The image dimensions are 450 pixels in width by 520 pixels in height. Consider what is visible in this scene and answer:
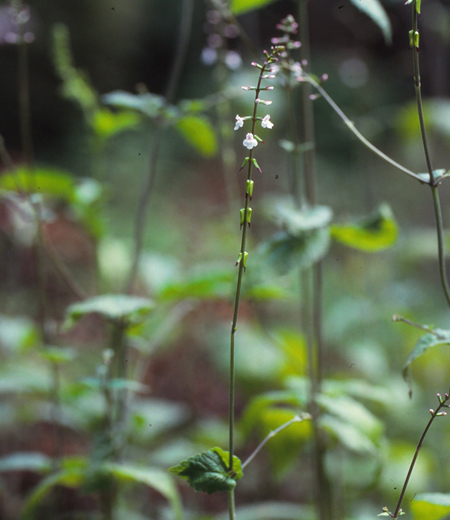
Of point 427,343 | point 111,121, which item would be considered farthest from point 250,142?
point 111,121

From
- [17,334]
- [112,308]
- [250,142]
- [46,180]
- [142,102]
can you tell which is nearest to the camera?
[250,142]

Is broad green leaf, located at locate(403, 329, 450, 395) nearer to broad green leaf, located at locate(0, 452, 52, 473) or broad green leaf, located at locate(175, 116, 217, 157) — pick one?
broad green leaf, located at locate(175, 116, 217, 157)

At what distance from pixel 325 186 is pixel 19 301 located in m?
1.96

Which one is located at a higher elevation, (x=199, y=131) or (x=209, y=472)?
(x=199, y=131)

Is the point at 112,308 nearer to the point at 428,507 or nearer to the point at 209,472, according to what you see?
the point at 209,472

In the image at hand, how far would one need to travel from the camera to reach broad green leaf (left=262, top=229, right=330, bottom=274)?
34.9 inches

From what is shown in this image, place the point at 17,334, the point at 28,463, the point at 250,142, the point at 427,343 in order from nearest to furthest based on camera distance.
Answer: the point at 250,142 < the point at 427,343 < the point at 28,463 < the point at 17,334

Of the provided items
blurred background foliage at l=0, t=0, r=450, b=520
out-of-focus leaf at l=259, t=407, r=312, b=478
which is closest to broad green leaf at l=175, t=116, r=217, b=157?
blurred background foliage at l=0, t=0, r=450, b=520

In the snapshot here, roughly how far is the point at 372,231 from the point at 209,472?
498mm

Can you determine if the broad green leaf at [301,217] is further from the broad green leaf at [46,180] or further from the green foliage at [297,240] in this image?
the broad green leaf at [46,180]

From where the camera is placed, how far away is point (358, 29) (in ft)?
6.85


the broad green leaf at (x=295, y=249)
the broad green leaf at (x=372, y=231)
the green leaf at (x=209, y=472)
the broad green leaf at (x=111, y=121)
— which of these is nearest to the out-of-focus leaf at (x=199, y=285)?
the broad green leaf at (x=295, y=249)

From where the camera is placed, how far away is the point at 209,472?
59 cm

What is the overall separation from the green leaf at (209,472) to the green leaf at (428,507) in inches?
9.5
